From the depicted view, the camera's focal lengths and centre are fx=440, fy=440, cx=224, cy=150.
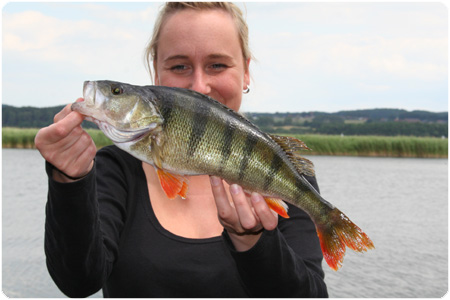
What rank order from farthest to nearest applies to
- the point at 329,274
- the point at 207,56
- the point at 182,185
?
the point at 329,274
the point at 207,56
the point at 182,185

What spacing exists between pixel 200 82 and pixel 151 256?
3.64 feet

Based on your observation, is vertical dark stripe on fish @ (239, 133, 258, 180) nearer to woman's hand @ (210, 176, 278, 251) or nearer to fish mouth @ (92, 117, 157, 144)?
woman's hand @ (210, 176, 278, 251)

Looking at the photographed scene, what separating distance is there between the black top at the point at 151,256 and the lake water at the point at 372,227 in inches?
209

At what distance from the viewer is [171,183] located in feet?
7.62

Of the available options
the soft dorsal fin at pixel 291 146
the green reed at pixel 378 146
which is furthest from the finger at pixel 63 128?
the green reed at pixel 378 146

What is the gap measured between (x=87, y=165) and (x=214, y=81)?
3.55 ft

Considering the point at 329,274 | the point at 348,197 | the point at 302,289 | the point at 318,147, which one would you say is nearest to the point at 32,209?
the point at 329,274

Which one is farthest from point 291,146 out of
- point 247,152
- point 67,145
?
point 67,145

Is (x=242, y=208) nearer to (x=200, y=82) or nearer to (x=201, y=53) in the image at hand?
(x=200, y=82)

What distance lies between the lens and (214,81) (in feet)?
9.31

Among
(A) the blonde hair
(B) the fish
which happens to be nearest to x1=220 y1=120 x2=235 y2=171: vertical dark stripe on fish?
(B) the fish

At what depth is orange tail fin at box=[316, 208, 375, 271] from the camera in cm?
251

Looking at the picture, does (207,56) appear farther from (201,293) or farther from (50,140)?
(201,293)

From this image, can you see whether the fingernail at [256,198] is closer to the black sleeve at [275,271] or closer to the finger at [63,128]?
the black sleeve at [275,271]
